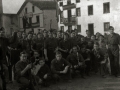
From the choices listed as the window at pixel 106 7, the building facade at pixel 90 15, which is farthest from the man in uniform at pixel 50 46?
the window at pixel 106 7

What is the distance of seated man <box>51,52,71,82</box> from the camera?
7965 millimetres

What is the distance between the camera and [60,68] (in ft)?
27.0

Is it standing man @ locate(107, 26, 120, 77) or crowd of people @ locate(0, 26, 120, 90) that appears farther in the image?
standing man @ locate(107, 26, 120, 77)

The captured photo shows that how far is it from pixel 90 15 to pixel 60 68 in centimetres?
2610

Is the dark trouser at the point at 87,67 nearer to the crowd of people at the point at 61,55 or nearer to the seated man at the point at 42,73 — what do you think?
the crowd of people at the point at 61,55

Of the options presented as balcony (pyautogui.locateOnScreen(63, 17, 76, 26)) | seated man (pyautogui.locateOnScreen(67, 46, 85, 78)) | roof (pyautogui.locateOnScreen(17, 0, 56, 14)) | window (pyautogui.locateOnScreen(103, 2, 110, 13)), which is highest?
roof (pyautogui.locateOnScreen(17, 0, 56, 14))

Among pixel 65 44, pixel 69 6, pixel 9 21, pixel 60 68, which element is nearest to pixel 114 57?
pixel 65 44

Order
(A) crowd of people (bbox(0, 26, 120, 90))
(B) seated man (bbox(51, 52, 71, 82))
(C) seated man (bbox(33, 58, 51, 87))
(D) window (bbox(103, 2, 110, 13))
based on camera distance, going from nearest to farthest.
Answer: (C) seated man (bbox(33, 58, 51, 87)) < (A) crowd of people (bbox(0, 26, 120, 90)) < (B) seated man (bbox(51, 52, 71, 82)) < (D) window (bbox(103, 2, 110, 13))

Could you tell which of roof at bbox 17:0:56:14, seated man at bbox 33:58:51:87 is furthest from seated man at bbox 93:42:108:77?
A: roof at bbox 17:0:56:14

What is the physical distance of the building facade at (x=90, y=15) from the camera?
3019cm

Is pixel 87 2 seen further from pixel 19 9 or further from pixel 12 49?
pixel 12 49

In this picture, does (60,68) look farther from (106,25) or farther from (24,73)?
(106,25)

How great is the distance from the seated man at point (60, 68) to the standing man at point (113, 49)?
2.17 m

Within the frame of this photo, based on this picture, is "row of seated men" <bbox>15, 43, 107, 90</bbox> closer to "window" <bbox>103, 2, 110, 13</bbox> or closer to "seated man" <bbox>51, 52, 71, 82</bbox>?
"seated man" <bbox>51, 52, 71, 82</bbox>
